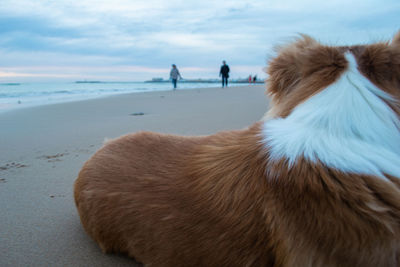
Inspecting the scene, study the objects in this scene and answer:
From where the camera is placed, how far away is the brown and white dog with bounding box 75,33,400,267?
3.81 ft

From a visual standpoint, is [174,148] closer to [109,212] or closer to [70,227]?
[109,212]

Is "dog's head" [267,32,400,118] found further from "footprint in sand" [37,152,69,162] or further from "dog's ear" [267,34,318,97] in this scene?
"footprint in sand" [37,152,69,162]

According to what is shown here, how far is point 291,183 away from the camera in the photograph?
4.08 ft

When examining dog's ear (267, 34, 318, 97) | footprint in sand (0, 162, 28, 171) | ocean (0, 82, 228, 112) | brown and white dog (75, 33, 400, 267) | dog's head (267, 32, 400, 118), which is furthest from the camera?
ocean (0, 82, 228, 112)

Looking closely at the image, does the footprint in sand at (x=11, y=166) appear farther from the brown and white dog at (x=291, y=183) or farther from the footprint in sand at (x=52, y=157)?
the brown and white dog at (x=291, y=183)

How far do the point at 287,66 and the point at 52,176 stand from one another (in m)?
2.83

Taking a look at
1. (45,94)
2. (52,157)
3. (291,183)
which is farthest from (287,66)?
(45,94)

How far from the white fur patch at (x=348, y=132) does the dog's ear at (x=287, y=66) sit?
10.4 inches

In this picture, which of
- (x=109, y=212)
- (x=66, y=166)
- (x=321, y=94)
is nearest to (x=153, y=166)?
(x=109, y=212)

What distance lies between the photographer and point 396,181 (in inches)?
47.9

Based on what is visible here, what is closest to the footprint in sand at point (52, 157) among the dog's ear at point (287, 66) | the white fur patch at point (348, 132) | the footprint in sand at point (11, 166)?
the footprint in sand at point (11, 166)

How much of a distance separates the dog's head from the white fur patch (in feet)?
0.17

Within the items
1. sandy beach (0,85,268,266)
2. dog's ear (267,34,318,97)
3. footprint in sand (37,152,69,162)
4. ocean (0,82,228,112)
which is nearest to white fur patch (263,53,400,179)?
dog's ear (267,34,318,97)

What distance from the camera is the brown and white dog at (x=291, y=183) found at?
1.16 metres
